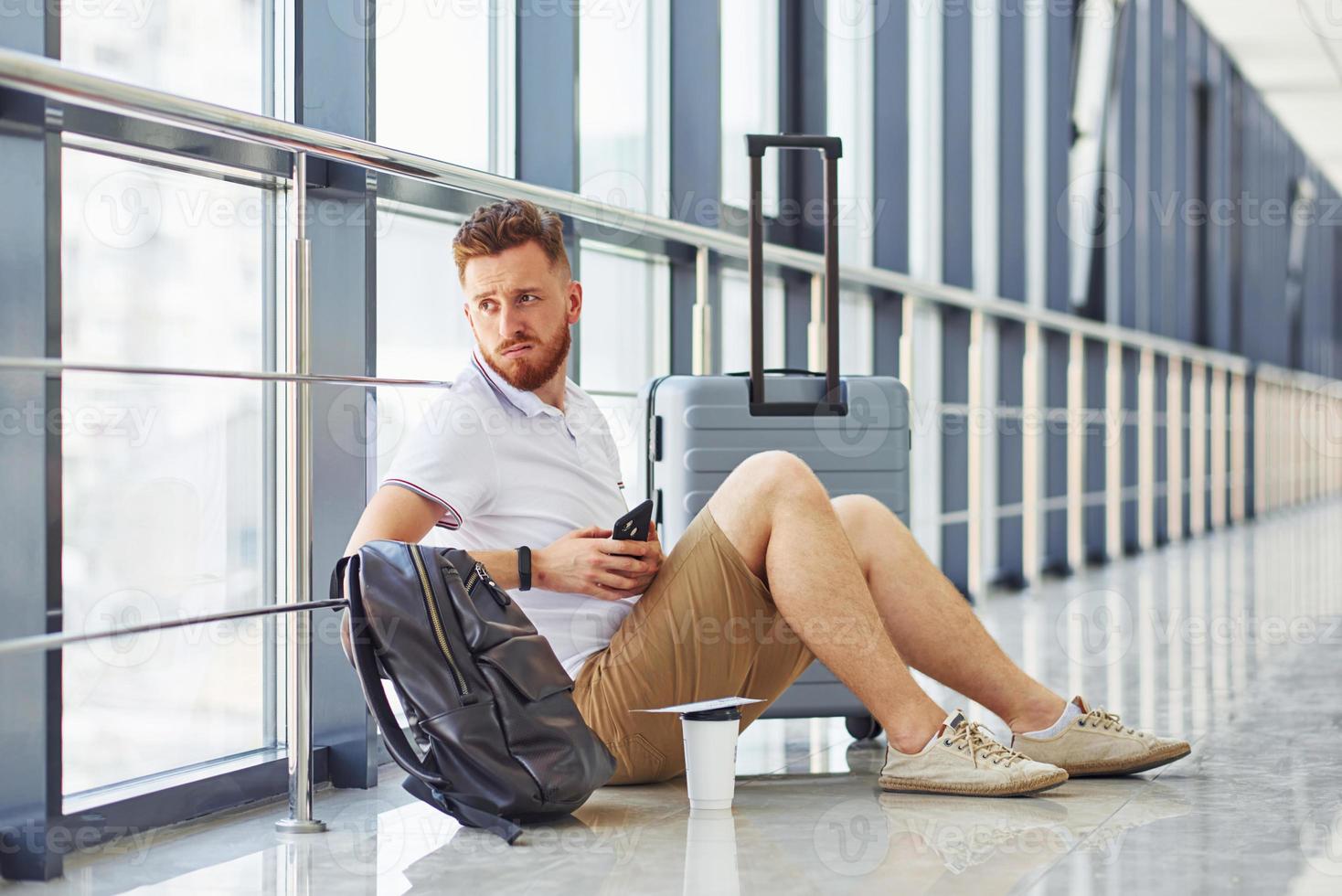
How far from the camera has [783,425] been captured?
5.16 ft

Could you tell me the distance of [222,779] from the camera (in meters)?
1.32

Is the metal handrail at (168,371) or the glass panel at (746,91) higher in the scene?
the glass panel at (746,91)

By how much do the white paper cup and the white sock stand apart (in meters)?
0.30

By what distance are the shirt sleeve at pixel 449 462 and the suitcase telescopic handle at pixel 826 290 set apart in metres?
0.41

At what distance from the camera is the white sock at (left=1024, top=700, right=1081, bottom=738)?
137 cm

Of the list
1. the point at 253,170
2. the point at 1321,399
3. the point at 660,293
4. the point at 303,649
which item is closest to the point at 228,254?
the point at 253,170

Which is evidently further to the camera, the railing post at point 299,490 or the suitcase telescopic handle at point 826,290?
the suitcase telescopic handle at point 826,290

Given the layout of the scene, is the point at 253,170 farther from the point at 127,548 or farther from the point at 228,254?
the point at 127,548

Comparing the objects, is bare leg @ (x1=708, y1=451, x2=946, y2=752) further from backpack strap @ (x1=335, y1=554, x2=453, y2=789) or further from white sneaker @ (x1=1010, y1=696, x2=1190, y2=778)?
backpack strap @ (x1=335, y1=554, x2=453, y2=789)

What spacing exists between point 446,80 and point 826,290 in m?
0.63

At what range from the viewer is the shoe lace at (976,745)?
4.21 feet

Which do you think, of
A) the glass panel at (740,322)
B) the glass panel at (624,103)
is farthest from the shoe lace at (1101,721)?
the glass panel at (740,322)

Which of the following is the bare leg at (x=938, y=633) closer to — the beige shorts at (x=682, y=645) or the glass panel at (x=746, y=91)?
the beige shorts at (x=682, y=645)

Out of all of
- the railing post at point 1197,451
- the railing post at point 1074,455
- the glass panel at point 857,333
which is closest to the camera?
the glass panel at point 857,333
